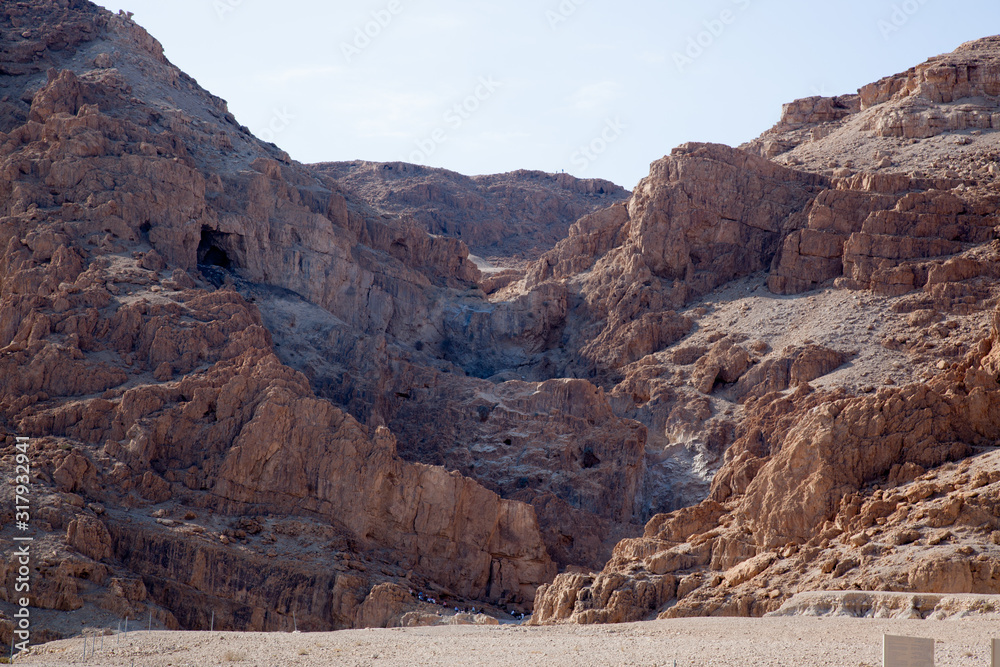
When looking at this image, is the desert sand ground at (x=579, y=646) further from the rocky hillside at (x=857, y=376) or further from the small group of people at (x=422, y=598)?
the small group of people at (x=422, y=598)

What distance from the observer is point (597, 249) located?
98.4m

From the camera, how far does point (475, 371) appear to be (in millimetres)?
91125

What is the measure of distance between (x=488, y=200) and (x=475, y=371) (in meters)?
76.8

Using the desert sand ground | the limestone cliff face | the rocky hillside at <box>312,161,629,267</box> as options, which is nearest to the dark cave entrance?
the limestone cliff face

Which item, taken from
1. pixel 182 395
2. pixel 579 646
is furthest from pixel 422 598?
pixel 579 646

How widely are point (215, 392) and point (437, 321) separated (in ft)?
104

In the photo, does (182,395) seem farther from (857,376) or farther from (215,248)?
(857,376)

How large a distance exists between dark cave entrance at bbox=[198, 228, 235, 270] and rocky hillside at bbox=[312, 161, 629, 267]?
61.8 meters

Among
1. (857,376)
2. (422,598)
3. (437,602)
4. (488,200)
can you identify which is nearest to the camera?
(422,598)

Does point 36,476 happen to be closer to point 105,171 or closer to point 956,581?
point 105,171

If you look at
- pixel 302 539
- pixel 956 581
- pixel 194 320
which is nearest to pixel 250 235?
pixel 194 320

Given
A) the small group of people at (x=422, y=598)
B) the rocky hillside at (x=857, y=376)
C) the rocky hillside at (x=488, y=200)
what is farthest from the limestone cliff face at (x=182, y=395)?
the rocky hillside at (x=488, y=200)

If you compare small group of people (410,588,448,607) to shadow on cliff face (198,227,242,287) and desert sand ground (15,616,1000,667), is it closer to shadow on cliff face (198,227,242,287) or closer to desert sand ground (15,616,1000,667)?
desert sand ground (15,616,1000,667)

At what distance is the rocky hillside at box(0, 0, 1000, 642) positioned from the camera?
45375 millimetres
